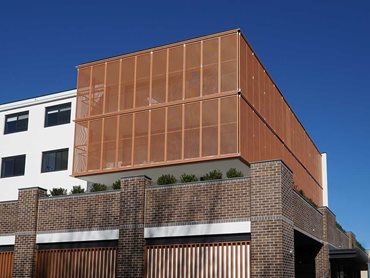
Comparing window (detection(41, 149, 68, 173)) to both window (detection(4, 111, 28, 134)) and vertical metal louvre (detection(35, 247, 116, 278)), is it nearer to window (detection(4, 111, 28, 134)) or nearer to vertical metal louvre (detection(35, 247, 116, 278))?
window (detection(4, 111, 28, 134))

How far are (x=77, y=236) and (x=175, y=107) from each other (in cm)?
913

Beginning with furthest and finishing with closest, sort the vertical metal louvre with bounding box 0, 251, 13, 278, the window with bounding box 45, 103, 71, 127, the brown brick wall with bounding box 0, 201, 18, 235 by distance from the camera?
the window with bounding box 45, 103, 71, 127 < the brown brick wall with bounding box 0, 201, 18, 235 < the vertical metal louvre with bounding box 0, 251, 13, 278

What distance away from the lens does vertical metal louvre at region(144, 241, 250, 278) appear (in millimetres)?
20625

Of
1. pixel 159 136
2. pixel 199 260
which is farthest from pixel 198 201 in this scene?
pixel 159 136

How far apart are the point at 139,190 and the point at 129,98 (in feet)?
32.6

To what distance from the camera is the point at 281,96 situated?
3775 cm

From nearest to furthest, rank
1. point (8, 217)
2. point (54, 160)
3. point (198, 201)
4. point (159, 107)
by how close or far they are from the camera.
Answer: point (198, 201) → point (8, 217) → point (159, 107) → point (54, 160)

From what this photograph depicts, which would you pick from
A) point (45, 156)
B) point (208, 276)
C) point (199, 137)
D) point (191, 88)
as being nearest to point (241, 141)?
point (199, 137)

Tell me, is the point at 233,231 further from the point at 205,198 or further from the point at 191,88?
the point at 191,88

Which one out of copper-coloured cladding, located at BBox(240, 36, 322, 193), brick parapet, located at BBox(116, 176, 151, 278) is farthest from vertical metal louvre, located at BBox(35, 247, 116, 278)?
A: copper-coloured cladding, located at BBox(240, 36, 322, 193)

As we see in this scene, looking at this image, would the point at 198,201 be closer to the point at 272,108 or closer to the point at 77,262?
the point at 77,262

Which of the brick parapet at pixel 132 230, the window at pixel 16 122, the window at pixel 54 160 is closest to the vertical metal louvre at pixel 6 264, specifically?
the brick parapet at pixel 132 230

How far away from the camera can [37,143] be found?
3775 cm

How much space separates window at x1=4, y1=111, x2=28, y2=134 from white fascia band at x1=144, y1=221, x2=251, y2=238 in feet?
63.6
